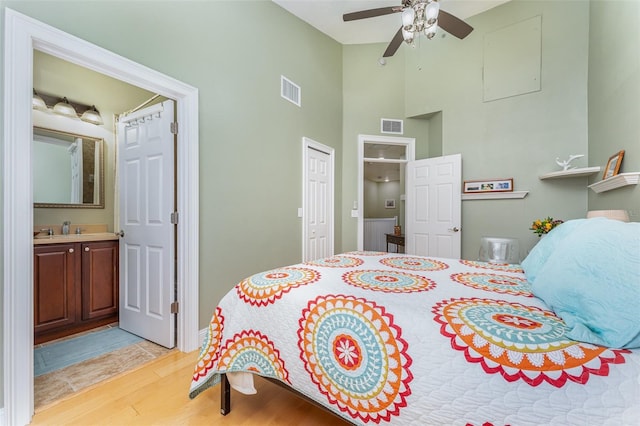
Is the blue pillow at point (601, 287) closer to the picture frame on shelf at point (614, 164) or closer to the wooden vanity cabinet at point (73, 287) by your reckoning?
the picture frame on shelf at point (614, 164)

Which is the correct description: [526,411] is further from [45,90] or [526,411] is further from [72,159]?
[45,90]

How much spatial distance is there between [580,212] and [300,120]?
11.2ft

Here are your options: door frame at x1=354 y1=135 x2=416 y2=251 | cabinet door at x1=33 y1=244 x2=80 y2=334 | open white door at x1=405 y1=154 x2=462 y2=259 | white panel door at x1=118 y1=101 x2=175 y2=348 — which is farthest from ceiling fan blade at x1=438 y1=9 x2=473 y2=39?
cabinet door at x1=33 y1=244 x2=80 y2=334

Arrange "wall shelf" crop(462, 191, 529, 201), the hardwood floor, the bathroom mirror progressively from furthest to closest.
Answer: "wall shelf" crop(462, 191, 529, 201), the bathroom mirror, the hardwood floor

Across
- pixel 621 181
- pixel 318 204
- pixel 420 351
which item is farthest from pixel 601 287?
pixel 318 204

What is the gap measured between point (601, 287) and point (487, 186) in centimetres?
323

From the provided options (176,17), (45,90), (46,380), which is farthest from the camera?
(45,90)

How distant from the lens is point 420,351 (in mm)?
874

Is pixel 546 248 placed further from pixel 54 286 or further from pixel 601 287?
pixel 54 286

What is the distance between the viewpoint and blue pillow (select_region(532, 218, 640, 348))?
725 mm

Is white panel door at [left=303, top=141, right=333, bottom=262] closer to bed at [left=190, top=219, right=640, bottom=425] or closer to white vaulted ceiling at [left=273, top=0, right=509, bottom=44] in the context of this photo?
white vaulted ceiling at [left=273, top=0, right=509, bottom=44]

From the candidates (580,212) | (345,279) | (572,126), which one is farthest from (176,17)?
(580,212)

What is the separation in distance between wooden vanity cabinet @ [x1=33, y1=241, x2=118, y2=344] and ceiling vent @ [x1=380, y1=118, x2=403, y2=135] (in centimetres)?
371

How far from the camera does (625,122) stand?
2113mm
